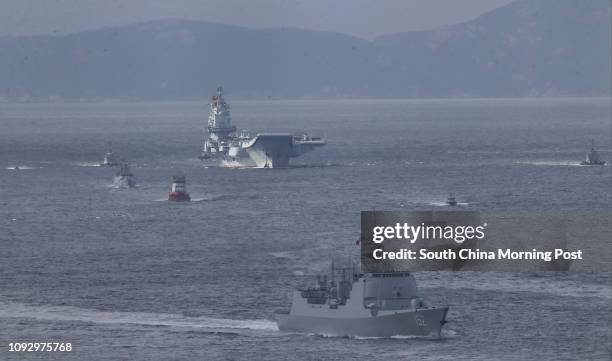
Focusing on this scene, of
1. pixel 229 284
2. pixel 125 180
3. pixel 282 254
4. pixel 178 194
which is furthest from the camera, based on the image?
pixel 125 180

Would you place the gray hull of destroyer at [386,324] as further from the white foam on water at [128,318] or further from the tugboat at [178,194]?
the tugboat at [178,194]

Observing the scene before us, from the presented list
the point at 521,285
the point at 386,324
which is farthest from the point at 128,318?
the point at 521,285

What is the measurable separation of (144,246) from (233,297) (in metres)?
29.8

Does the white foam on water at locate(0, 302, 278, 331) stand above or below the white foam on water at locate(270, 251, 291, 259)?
below

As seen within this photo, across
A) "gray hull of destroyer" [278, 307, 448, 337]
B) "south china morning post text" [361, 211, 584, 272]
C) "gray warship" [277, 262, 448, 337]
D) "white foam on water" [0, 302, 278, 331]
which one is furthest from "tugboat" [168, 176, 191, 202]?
"gray hull of destroyer" [278, 307, 448, 337]

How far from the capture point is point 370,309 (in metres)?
75.9

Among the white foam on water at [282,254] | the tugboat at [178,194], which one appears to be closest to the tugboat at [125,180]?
the tugboat at [178,194]

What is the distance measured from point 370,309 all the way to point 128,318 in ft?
49.1

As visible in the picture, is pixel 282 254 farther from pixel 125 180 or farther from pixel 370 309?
pixel 125 180

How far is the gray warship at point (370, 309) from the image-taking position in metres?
75.9

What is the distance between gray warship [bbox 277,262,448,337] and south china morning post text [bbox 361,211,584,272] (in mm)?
915

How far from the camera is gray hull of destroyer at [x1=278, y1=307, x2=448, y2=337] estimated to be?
75938mm

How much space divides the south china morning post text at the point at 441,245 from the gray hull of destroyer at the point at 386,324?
2.49 meters

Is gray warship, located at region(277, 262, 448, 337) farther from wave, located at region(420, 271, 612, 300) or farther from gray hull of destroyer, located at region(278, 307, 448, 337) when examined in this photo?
wave, located at region(420, 271, 612, 300)
